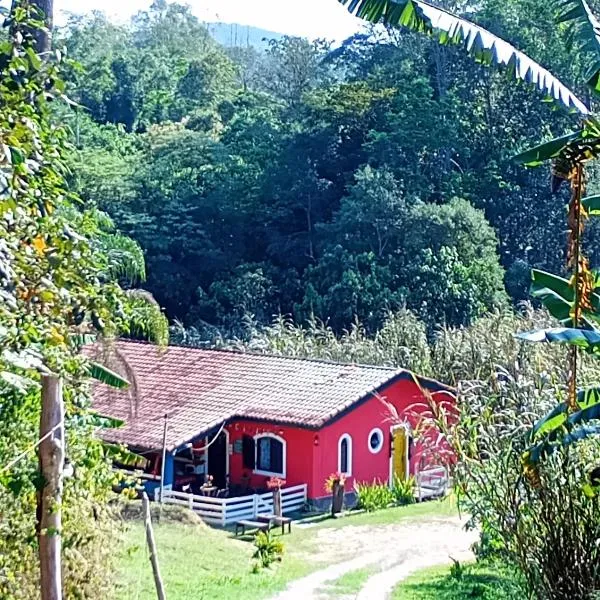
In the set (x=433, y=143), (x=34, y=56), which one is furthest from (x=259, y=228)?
(x=34, y=56)

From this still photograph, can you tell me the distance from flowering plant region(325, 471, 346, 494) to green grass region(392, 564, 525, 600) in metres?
3.92

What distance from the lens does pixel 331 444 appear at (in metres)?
17.5

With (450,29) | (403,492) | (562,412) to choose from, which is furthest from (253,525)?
(450,29)

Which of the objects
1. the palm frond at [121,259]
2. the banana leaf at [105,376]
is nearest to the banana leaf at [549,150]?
the palm frond at [121,259]

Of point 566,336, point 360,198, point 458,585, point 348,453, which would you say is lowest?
point 458,585

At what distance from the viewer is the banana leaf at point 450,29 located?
19.7 feet

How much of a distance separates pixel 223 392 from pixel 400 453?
358 cm

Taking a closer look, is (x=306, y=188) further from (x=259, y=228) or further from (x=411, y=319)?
(x=411, y=319)

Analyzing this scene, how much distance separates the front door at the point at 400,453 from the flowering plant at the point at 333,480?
5.65 ft

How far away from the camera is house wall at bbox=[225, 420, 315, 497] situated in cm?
1733

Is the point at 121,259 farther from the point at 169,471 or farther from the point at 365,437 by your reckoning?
the point at 365,437

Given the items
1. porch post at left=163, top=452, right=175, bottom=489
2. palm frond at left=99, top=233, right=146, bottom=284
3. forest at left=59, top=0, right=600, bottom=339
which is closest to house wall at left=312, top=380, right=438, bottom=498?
porch post at left=163, top=452, right=175, bottom=489

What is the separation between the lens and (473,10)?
3641 centimetres

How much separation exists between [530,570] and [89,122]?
33281 millimetres
